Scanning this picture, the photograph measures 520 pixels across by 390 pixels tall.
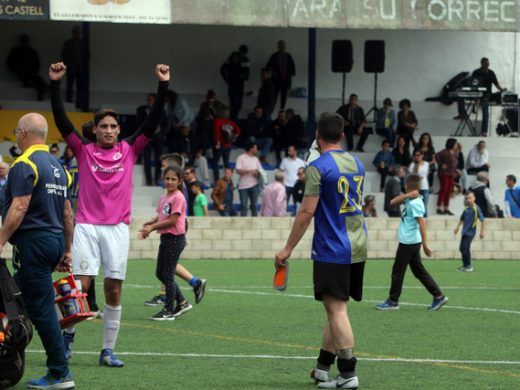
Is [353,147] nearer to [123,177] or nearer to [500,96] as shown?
[500,96]

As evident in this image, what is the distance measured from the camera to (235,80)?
33.3m

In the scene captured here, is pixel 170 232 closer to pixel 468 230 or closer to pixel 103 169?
pixel 103 169

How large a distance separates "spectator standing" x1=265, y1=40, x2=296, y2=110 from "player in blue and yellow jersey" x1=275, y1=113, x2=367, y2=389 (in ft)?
80.6

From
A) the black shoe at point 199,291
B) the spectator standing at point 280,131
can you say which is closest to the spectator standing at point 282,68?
the spectator standing at point 280,131

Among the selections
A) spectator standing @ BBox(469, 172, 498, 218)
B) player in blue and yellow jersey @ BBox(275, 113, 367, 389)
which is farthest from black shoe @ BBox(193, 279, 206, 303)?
spectator standing @ BBox(469, 172, 498, 218)

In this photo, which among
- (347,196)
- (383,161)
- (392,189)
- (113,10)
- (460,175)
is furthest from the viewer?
(460,175)

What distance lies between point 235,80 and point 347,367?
24611 mm

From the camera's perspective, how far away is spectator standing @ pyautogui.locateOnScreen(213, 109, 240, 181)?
3081 cm

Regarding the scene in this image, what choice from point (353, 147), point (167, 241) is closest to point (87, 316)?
point (167, 241)

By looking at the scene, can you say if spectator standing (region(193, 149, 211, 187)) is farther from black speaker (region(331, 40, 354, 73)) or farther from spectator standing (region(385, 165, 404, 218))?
black speaker (region(331, 40, 354, 73))

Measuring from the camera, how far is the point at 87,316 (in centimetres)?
940

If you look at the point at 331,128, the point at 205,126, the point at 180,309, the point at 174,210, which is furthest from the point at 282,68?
the point at 331,128

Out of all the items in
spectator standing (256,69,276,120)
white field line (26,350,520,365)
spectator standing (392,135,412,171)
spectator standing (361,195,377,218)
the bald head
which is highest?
spectator standing (256,69,276,120)

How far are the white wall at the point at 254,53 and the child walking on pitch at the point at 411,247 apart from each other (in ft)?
66.1
